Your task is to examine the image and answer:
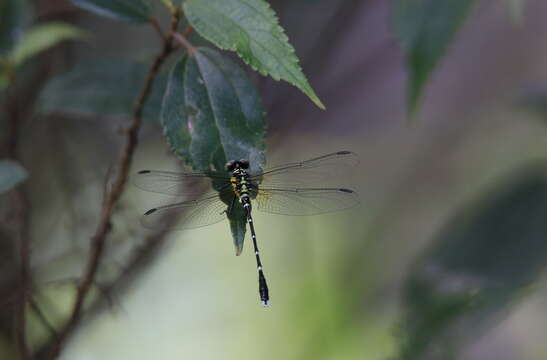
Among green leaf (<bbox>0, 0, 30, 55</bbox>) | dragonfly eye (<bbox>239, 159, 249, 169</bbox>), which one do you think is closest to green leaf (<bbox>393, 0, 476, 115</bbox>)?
dragonfly eye (<bbox>239, 159, 249, 169</bbox>)

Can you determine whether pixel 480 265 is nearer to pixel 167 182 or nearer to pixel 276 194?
pixel 276 194

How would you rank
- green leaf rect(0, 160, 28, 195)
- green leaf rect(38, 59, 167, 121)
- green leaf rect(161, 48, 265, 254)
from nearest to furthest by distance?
1. green leaf rect(161, 48, 265, 254)
2. green leaf rect(0, 160, 28, 195)
3. green leaf rect(38, 59, 167, 121)

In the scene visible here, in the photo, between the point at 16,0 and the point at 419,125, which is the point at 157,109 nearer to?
the point at 16,0

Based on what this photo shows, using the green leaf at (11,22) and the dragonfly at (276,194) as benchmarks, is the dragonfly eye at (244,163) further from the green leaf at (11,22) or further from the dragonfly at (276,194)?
the green leaf at (11,22)

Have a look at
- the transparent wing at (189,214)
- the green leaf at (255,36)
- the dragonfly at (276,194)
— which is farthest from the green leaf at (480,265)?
the green leaf at (255,36)

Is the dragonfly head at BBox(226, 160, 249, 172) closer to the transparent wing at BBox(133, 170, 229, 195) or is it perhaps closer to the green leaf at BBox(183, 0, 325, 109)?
the green leaf at BBox(183, 0, 325, 109)

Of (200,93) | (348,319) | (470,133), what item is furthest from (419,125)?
(200,93)
